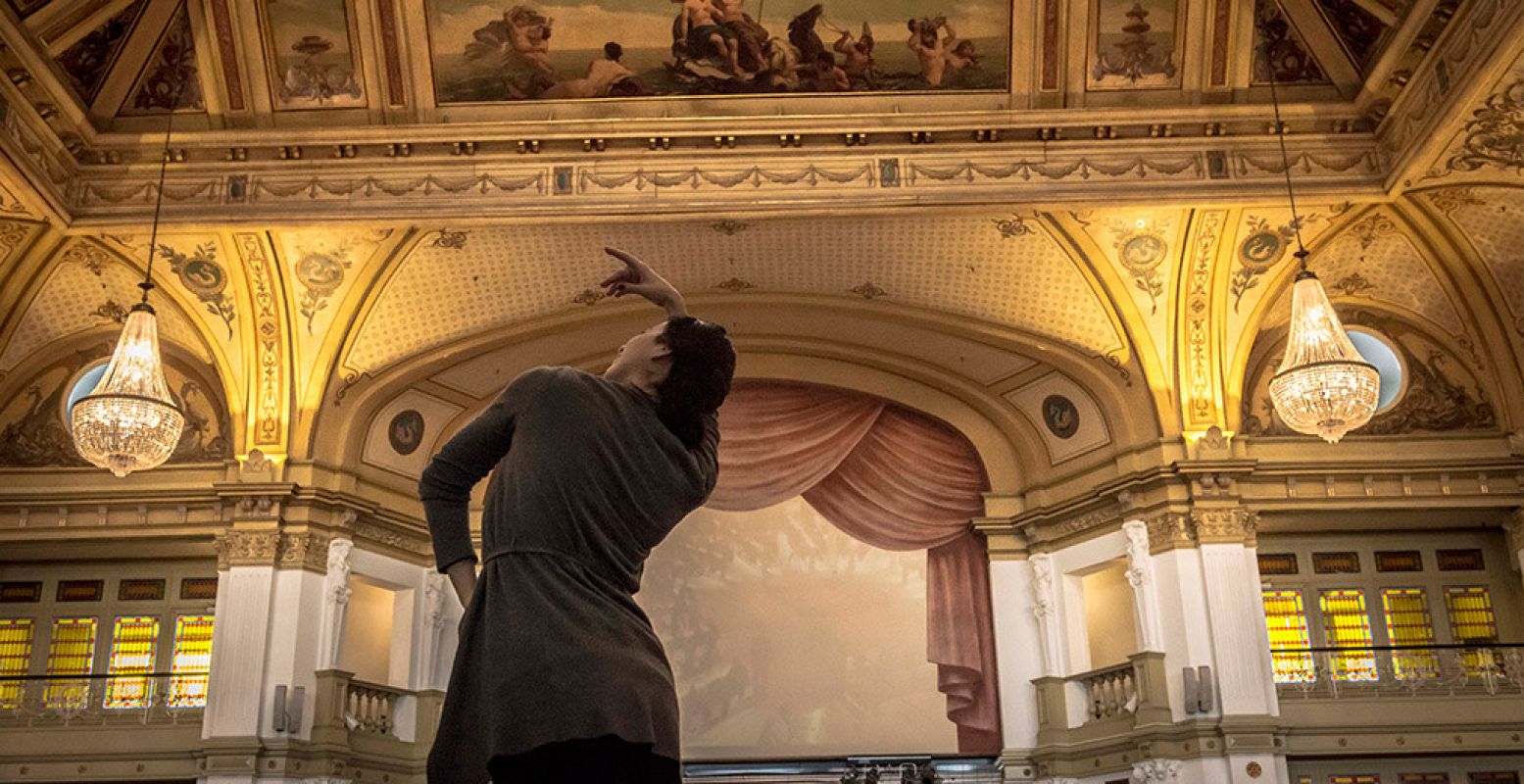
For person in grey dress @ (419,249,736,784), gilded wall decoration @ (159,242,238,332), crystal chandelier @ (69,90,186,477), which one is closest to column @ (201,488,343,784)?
gilded wall decoration @ (159,242,238,332)

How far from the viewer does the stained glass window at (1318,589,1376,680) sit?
15539 millimetres

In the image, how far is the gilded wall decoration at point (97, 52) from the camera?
1259 centimetres

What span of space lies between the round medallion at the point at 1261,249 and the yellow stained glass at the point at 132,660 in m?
12.7

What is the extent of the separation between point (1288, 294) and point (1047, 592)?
416 cm

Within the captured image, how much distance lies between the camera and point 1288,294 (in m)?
15.5

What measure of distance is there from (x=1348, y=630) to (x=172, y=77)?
13.5 meters

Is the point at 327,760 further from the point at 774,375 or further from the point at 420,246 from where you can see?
the point at 774,375

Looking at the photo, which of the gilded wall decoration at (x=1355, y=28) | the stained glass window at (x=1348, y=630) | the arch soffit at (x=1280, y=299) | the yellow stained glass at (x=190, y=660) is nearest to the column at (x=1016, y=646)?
the arch soffit at (x=1280, y=299)

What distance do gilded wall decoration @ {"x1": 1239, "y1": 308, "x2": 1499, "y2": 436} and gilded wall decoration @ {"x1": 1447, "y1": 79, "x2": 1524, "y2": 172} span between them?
123 inches

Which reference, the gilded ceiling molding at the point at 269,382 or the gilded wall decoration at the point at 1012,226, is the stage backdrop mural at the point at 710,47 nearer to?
the gilded wall decoration at the point at 1012,226

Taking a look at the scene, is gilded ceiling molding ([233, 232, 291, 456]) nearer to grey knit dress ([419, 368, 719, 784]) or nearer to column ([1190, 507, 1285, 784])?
column ([1190, 507, 1285, 784])

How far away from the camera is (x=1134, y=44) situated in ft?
44.4

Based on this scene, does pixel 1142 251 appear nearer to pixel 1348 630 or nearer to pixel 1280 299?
pixel 1280 299

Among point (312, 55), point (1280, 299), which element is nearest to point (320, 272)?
point (312, 55)
